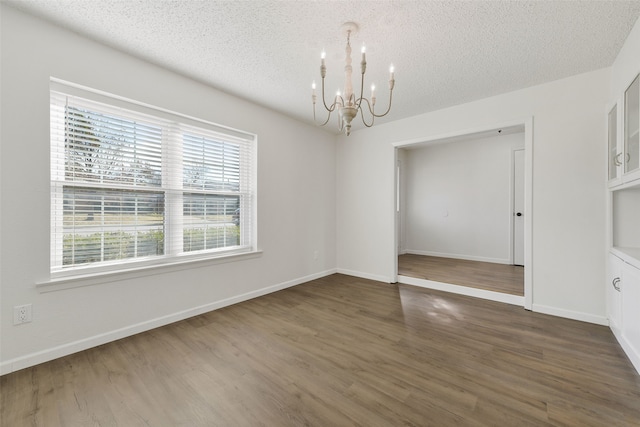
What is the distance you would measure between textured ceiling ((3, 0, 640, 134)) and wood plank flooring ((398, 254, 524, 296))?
258 cm

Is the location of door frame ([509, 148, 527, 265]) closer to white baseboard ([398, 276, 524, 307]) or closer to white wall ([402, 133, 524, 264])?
white wall ([402, 133, 524, 264])

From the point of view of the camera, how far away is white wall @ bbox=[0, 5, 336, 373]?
1.89 metres

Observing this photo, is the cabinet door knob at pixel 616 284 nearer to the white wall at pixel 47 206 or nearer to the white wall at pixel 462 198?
the white wall at pixel 462 198

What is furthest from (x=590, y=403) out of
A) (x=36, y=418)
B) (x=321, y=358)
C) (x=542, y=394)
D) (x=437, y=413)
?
(x=36, y=418)

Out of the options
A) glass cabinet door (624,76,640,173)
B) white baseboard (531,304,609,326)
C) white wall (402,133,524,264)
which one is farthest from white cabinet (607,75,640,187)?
white wall (402,133,524,264)

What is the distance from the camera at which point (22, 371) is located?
74.8 inches

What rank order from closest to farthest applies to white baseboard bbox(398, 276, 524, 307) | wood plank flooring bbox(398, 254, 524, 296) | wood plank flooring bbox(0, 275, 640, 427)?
wood plank flooring bbox(0, 275, 640, 427)
white baseboard bbox(398, 276, 524, 307)
wood plank flooring bbox(398, 254, 524, 296)

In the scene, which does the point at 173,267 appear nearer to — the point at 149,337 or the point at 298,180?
the point at 149,337

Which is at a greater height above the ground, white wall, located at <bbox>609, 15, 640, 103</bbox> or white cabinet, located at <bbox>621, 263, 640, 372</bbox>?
white wall, located at <bbox>609, 15, 640, 103</bbox>

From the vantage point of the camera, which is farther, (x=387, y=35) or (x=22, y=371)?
(x=387, y=35)

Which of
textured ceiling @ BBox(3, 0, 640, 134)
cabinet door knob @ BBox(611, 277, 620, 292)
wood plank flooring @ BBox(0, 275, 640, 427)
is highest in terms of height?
textured ceiling @ BBox(3, 0, 640, 134)

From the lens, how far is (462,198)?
580 cm

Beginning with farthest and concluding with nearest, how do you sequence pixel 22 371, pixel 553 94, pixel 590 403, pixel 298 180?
1. pixel 298 180
2. pixel 553 94
3. pixel 22 371
4. pixel 590 403

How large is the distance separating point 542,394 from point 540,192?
2.20m
